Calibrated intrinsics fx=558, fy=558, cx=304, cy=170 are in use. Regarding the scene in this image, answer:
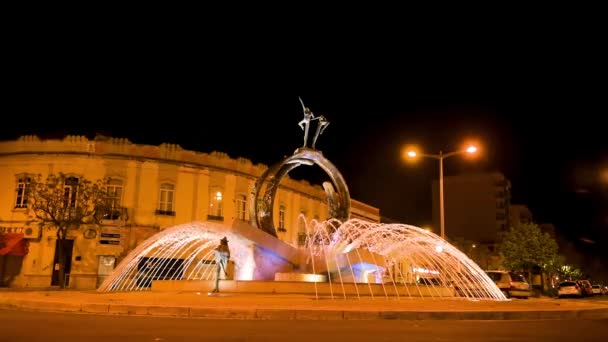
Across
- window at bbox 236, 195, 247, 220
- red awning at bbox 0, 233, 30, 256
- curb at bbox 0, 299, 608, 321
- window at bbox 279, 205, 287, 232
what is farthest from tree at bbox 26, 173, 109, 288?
curb at bbox 0, 299, 608, 321

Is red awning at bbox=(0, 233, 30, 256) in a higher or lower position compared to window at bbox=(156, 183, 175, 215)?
lower

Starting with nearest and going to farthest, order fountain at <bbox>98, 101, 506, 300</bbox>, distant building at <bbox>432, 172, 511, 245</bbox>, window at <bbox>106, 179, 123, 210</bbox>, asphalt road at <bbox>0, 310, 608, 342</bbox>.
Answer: asphalt road at <bbox>0, 310, 608, 342</bbox>
fountain at <bbox>98, 101, 506, 300</bbox>
window at <bbox>106, 179, 123, 210</bbox>
distant building at <bbox>432, 172, 511, 245</bbox>

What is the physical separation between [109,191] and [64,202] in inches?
115

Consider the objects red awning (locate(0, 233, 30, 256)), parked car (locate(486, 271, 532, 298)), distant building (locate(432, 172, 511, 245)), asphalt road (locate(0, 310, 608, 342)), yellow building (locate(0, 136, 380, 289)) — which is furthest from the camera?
distant building (locate(432, 172, 511, 245))

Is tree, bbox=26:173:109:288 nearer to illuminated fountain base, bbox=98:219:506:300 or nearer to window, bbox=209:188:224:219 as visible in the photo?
window, bbox=209:188:224:219

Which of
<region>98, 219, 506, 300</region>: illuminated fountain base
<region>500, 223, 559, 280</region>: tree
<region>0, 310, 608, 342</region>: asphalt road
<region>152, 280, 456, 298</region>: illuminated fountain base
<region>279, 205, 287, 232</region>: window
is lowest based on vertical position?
<region>0, 310, 608, 342</region>: asphalt road

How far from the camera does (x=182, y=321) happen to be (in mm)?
11695

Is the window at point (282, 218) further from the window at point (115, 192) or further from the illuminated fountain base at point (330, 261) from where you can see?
the illuminated fountain base at point (330, 261)

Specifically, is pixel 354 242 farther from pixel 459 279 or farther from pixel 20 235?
pixel 20 235

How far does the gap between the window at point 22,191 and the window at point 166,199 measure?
8736mm

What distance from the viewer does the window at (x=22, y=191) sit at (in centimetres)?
3778

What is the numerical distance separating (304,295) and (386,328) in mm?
8182

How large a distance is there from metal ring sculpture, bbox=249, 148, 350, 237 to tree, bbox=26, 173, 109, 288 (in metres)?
16.1

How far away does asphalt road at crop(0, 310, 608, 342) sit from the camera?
30.3 feet
